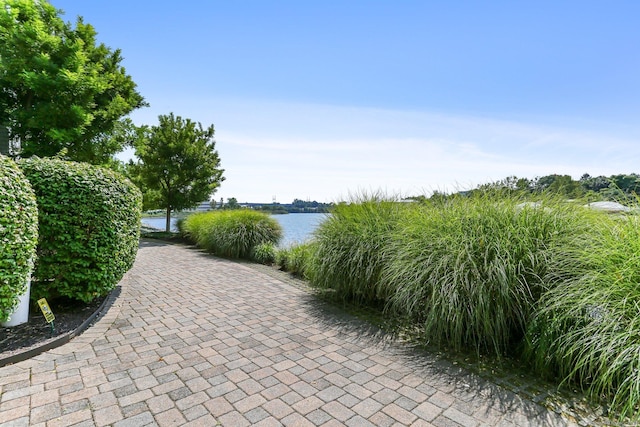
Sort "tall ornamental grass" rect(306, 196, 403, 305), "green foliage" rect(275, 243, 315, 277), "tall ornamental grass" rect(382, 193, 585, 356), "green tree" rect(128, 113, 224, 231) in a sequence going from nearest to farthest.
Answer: "tall ornamental grass" rect(382, 193, 585, 356) → "tall ornamental grass" rect(306, 196, 403, 305) → "green foliage" rect(275, 243, 315, 277) → "green tree" rect(128, 113, 224, 231)

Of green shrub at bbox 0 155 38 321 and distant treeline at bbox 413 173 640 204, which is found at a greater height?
distant treeline at bbox 413 173 640 204

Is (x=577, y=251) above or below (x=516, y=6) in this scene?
below

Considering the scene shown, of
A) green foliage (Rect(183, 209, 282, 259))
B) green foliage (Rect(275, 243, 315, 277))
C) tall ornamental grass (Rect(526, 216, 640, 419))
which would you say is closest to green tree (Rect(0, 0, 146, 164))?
green foliage (Rect(183, 209, 282, 259))

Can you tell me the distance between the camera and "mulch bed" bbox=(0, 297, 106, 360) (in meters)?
2.75

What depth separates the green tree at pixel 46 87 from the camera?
8078 mm

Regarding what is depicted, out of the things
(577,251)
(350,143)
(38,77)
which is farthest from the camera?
(350,143)

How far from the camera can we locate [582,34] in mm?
5031

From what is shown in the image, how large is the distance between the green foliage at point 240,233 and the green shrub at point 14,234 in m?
6.01

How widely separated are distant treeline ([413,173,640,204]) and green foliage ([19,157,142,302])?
174 inches

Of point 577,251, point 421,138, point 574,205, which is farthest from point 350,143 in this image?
point 577,251

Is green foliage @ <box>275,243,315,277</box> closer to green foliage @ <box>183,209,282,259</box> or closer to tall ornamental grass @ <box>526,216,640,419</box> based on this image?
green foliage @ <box>183,209,282,259</box>

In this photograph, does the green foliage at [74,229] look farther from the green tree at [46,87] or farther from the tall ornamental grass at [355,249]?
the green tree at [46,87]

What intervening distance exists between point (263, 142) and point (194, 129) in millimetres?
5820

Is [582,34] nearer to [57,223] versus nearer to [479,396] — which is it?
[479,396]
